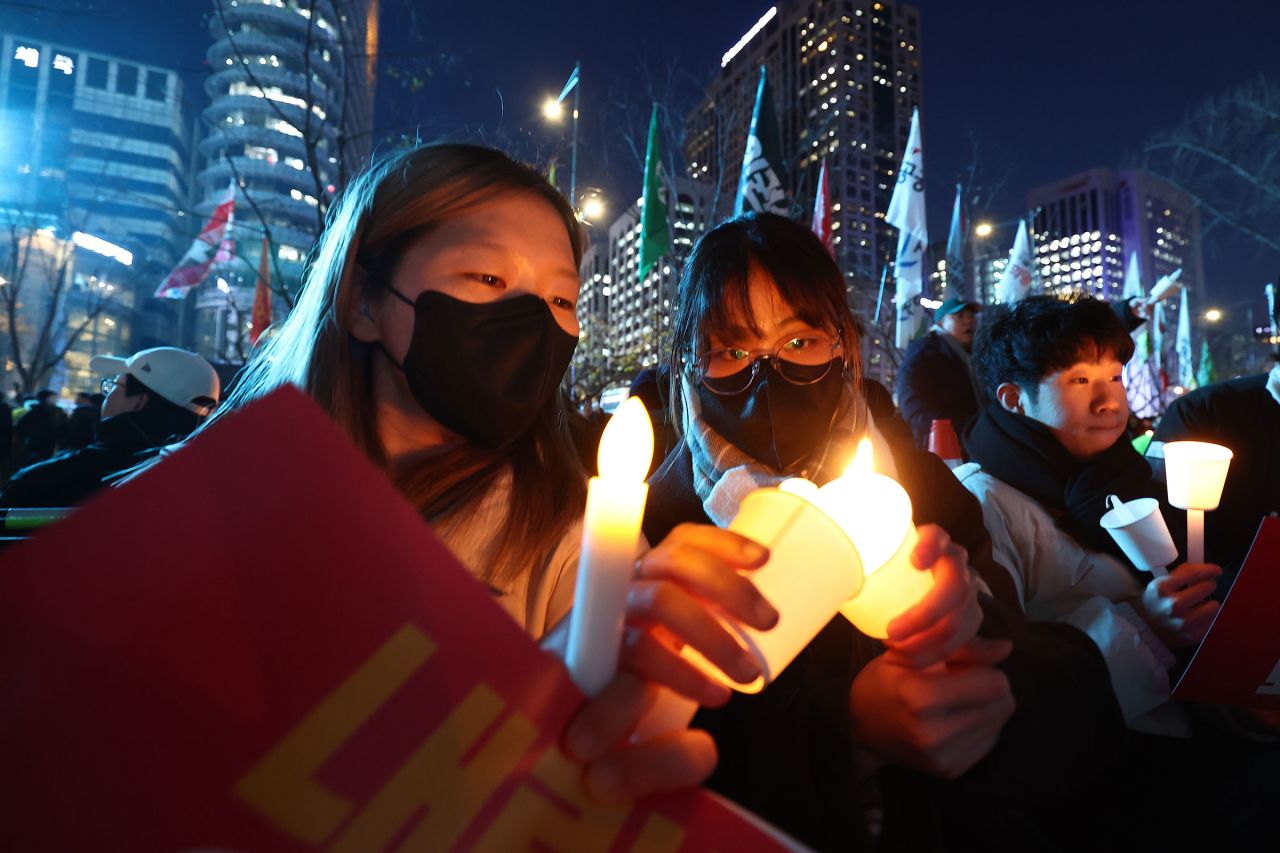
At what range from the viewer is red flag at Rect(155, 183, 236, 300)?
11.1 meters

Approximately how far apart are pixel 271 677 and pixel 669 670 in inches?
13.7

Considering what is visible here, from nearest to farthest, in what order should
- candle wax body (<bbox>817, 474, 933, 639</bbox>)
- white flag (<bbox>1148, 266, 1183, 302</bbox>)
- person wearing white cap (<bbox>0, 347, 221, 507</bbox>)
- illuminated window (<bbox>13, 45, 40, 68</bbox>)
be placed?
candle wax body (<bbox>817, 474, 933, 639</bbox>)
person wearing white cap (<bbox>0, 347, 221, 507</bbox>)
white flag (<bbox>1148, 266, 1183, 302</bbox>)
illuminated window (<bbox>13, 45, 40, 68</bbox>)

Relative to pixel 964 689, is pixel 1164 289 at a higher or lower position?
higher

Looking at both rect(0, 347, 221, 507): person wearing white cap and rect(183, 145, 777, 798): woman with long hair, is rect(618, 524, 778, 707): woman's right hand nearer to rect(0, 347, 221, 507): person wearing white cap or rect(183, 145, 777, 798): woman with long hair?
rect(183, 145, 777, 798): woman with long hair

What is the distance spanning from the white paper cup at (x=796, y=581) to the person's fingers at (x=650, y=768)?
7cm

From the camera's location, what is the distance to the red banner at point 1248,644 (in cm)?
147

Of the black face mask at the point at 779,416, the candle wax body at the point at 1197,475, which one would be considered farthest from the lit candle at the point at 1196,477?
the black face mask at the point at 779,416

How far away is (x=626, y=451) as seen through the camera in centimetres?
55

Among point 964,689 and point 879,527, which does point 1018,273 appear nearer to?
point 964,689

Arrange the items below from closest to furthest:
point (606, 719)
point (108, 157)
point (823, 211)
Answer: point (606, 719) → point (823, 211) → point (108, 157)

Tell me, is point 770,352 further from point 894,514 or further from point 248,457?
point 248,457

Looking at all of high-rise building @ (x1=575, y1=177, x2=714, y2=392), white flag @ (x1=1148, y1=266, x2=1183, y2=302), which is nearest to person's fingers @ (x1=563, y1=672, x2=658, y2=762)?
high-rise building @ (x1=575, y1=177, x2=714, y2=392)

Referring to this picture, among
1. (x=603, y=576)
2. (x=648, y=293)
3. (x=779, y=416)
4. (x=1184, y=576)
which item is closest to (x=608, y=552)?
(x=603, y=576)

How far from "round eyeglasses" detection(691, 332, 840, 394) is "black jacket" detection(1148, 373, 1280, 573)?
2021 millimetres
